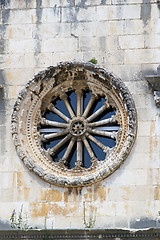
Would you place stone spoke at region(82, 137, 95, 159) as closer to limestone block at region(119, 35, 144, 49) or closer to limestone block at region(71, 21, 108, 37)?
limestone block at region(119, 35, 144, 49)

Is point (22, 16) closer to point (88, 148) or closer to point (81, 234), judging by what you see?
point (88, 148)

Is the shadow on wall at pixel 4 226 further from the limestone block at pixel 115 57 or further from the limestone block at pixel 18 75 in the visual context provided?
the limestone block at pixel 115 57

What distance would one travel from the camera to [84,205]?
61.1 ft

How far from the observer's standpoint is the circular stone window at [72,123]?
18922 mm

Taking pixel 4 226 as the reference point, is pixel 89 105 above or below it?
above

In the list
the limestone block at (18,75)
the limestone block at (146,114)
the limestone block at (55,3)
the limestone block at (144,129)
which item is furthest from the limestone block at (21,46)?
the limestone block at (144,129)

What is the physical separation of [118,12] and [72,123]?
9.05ft

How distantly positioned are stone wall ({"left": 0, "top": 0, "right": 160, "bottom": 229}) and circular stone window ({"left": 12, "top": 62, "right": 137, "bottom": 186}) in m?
0.24

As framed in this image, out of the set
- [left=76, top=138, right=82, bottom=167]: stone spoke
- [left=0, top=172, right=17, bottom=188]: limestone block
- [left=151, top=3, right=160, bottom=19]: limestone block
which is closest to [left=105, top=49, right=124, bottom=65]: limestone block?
[left=151, top=3, right=160, bottom=19]: limestone block

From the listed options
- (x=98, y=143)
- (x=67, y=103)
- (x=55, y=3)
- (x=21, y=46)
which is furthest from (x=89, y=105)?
(x=55, y=3)

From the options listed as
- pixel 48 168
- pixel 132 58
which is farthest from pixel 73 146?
pixel 132 58

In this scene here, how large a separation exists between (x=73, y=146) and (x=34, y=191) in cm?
139

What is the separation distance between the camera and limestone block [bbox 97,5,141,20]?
19.6m

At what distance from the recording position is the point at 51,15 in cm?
1992
